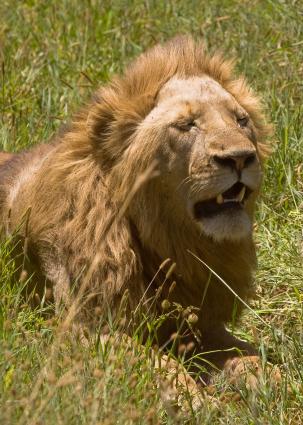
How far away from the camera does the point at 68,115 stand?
770 cm

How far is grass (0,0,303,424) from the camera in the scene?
4320mm

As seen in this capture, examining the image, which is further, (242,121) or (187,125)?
(242,121)

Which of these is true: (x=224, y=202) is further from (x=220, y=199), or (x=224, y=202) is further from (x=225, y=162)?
(x=225, y=162)

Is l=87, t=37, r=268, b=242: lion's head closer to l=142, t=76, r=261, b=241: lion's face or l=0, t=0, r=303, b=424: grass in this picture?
l=142, t=76, r=261, b=241: lion's face

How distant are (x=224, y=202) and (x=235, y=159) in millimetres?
232

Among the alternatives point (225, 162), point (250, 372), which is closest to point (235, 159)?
point (225, 162)

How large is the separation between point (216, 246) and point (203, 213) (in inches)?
8.3

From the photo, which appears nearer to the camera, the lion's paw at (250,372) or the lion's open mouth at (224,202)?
the lion's paw at (250,372)

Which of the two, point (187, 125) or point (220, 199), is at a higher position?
point (187, 125)

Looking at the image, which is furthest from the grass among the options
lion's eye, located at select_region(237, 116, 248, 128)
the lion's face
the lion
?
lion's eye, located at select_region(237, 116, 248, 128)

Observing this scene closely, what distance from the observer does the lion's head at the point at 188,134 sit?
212 inches

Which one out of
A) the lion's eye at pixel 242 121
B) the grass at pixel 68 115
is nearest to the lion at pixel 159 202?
the lion's eye at pixel 242 121

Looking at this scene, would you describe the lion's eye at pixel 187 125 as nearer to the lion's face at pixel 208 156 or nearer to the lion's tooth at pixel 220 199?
the lion's face at pixel 208 156

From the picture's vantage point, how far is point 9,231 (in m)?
5.96
